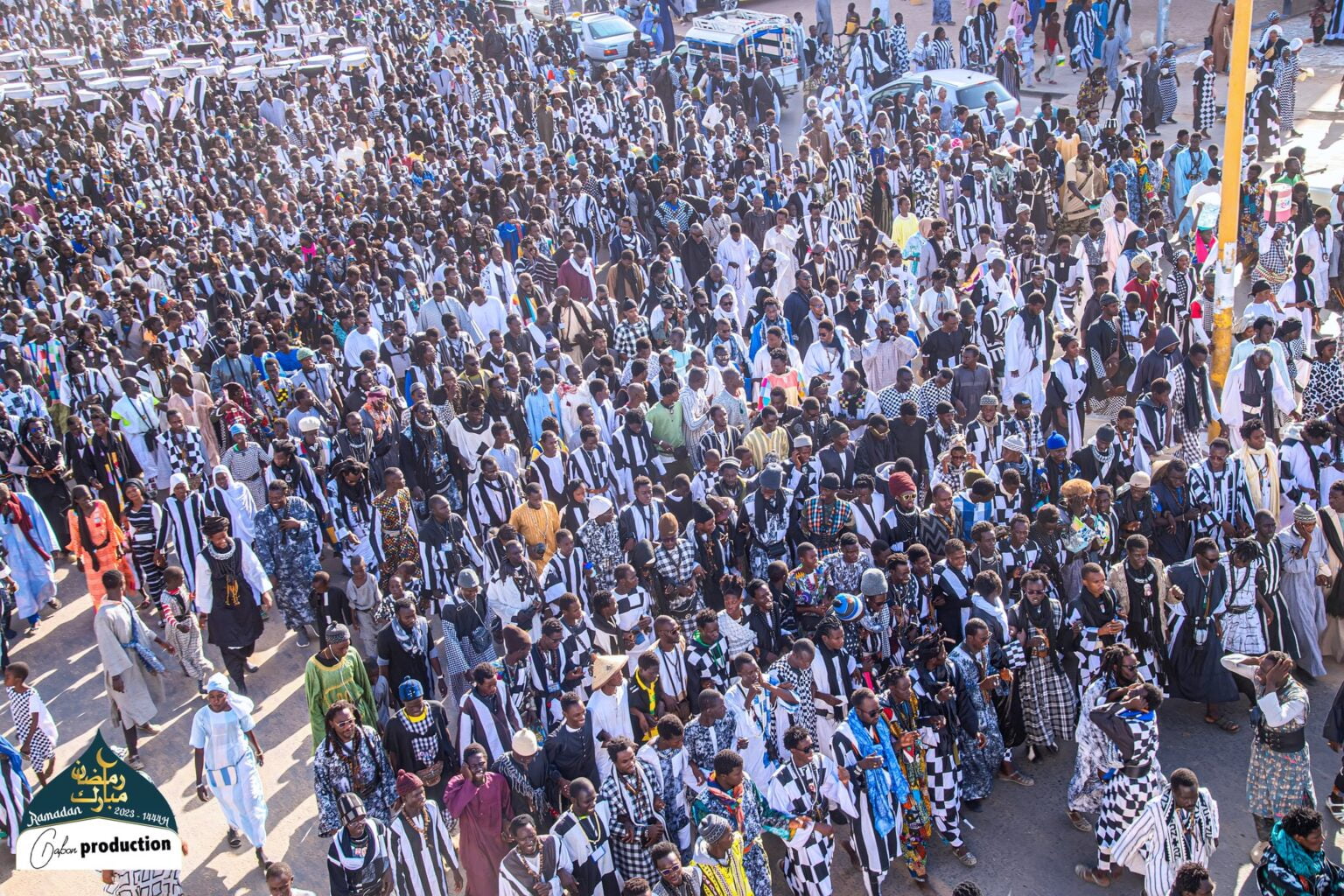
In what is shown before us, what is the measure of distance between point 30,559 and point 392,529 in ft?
9.31

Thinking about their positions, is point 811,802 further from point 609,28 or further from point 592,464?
point 609,28

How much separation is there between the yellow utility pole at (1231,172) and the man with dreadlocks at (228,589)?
763 centimetres

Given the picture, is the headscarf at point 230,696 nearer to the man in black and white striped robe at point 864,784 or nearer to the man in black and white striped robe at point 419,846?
the man in black and white striped robe at point 419,846

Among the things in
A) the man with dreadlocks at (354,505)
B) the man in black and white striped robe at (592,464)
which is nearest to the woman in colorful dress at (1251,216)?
the man in black and white striped robe at (592,464)

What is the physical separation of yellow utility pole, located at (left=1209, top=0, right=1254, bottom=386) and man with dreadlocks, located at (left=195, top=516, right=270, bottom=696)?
7.63 m

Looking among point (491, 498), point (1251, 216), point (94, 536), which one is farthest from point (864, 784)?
point (1251, 216)

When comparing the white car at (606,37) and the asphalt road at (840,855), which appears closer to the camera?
the asphalt road at (840,855)

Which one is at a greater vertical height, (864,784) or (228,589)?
(228,589)

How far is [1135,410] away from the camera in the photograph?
9789mm

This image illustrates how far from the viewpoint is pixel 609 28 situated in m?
26.5

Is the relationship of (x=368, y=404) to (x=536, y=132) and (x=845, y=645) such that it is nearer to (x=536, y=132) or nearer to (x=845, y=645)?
(x=845, y=645)

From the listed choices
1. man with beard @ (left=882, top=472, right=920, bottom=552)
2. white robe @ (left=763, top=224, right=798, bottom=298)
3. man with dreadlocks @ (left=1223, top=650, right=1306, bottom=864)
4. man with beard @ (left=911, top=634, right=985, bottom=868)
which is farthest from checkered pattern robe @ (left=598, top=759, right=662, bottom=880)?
white robe @ (left=763, top=224, right=798, bottom=298)

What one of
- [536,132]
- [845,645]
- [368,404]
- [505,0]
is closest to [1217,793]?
[845,645]

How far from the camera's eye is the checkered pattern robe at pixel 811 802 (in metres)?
6.57
